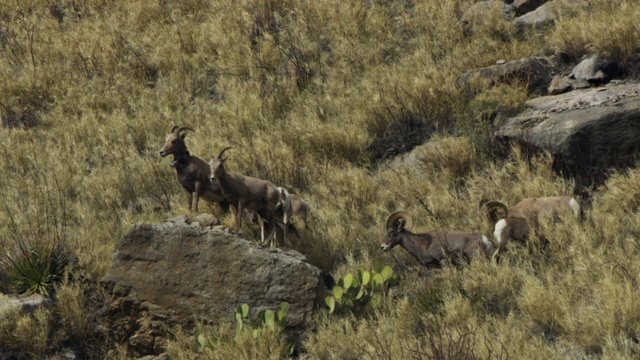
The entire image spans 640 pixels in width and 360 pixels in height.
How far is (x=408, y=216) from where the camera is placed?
873cm

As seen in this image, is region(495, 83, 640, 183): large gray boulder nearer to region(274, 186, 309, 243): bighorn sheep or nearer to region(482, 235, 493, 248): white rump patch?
region(482, 235, 493, 248): white rump patch

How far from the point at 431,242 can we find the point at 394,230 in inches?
17.4

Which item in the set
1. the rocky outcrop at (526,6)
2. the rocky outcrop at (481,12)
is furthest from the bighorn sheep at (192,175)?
the rocky outcrop at (526,6)

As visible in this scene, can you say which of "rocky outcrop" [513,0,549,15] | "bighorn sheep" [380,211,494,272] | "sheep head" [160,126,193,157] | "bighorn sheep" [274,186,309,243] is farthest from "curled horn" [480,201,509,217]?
"rocky outcrop" [513,0,549,15]

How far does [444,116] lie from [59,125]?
6.20m

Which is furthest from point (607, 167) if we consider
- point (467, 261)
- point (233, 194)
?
point (233, 194)

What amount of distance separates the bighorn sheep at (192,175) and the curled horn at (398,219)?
6.75 feet

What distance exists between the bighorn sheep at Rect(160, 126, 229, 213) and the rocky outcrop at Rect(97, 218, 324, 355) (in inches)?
48.5

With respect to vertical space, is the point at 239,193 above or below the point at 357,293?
above

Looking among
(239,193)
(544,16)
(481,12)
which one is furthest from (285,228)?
(544,16)

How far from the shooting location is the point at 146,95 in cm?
1355

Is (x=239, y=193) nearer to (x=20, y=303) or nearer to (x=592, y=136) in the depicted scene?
(x=20, y=303)

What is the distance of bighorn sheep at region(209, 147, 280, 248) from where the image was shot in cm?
886

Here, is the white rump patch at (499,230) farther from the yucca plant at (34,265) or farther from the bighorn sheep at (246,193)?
the yucca plant at (34,265)
